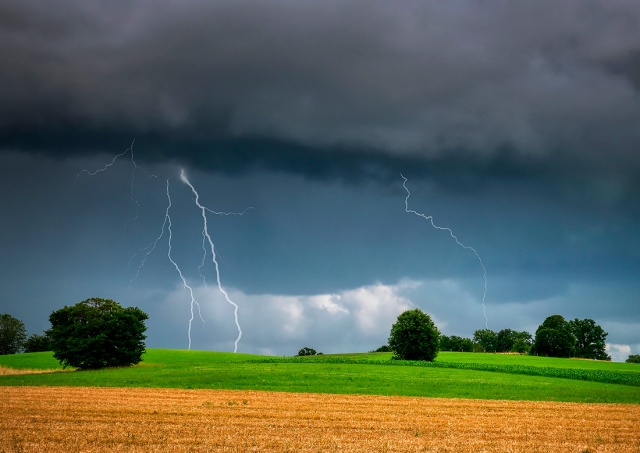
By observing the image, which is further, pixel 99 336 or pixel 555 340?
pixel 555 340

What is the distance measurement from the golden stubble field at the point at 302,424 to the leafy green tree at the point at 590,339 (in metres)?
120

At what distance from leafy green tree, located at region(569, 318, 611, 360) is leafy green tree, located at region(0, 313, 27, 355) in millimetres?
133242

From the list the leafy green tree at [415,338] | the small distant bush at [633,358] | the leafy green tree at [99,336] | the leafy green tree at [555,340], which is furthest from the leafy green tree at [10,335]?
the small distant bush at [633,358]

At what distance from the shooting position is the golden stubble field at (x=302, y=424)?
17.4 metres

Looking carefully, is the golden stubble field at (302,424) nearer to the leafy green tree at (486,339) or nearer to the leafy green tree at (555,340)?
the leafy green tree at (555,340)

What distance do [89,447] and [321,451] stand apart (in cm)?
690

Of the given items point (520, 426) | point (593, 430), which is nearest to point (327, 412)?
point (520, 426)

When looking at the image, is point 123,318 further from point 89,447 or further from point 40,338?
point 40,338

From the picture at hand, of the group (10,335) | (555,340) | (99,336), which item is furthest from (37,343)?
(555,340)

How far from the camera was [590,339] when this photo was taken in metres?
140

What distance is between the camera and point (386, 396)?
3419 cm

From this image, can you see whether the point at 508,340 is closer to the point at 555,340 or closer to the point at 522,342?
the point at 522,342

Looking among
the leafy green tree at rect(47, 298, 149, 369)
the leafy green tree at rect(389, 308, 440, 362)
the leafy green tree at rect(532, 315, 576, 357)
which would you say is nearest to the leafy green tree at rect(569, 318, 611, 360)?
the leafy green tree at rect(532, 315, 576, 357)

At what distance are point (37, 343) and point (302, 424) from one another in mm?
123648
